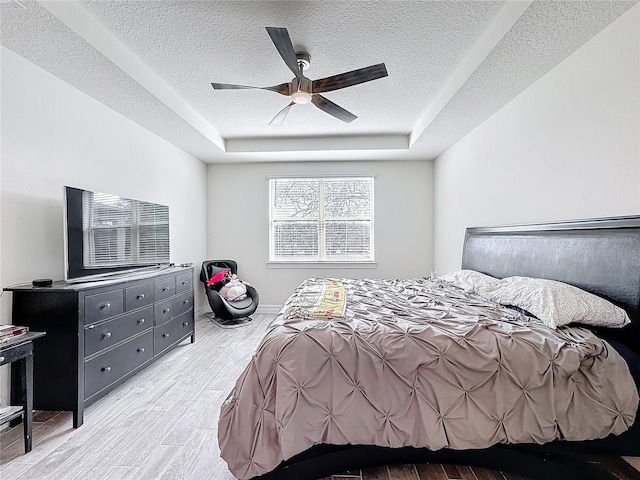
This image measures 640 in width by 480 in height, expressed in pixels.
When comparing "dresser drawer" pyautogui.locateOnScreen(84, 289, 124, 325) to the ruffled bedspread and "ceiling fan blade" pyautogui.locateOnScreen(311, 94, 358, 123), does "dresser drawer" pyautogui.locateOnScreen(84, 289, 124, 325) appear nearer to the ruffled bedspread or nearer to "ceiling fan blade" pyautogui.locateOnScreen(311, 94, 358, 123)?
the ruffled bedspread

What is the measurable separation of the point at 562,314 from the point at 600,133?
1.21 meters

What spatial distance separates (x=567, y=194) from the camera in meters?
2.32

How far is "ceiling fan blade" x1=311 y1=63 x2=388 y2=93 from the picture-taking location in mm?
2223

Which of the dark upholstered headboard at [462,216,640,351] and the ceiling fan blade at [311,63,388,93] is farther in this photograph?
the ceiling fan blade at [311,63,388,93]

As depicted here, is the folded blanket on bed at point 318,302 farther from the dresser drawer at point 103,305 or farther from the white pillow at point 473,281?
the dresser drawer at point 103,305

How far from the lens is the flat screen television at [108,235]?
238 cm

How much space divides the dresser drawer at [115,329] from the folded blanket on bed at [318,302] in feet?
4.59

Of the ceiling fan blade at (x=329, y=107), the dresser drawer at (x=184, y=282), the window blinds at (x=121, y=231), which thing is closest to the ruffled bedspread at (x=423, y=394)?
the window blinds at (x=121, y=231)

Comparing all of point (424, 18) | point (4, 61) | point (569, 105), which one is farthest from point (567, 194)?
point (4, 61)

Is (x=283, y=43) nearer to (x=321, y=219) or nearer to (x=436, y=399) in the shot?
(x=436, y=399)

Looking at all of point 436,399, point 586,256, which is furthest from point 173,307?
point 586,256

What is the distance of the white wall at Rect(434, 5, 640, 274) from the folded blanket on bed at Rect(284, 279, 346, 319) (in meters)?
1.77

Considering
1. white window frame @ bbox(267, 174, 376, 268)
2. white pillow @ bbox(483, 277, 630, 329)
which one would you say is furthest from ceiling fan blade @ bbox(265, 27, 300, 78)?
white window frame @ bbox(267, 174, 376, 268)

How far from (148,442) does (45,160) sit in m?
2.19
